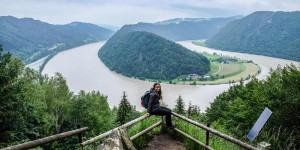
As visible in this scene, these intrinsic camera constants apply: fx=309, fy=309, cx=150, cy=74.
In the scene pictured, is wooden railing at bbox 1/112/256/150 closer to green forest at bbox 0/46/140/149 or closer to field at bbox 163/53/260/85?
green forest at bbox 0/46/140/149

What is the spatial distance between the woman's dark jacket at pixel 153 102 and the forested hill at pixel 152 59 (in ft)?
428

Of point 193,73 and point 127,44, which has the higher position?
point 127,44

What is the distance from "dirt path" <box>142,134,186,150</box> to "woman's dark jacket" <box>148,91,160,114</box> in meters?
0.89

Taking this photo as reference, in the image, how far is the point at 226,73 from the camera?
147500 millimetres

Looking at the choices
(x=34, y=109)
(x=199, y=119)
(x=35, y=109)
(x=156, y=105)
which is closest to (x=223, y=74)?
(x=199, y=119)

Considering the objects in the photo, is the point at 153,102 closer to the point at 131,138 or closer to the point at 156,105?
the point at 156,105

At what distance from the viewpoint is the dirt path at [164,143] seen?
27.3ft

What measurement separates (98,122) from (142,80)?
91.4m

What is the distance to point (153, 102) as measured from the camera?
8.48 metres

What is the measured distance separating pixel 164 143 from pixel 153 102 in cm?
119

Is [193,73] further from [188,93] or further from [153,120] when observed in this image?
[153,120]

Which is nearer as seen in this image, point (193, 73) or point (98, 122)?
point (98, 122)

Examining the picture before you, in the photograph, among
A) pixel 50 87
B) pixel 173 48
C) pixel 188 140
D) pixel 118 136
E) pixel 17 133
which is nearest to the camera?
pixel 118 136

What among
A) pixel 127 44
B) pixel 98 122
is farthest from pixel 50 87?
pixel 127 44
